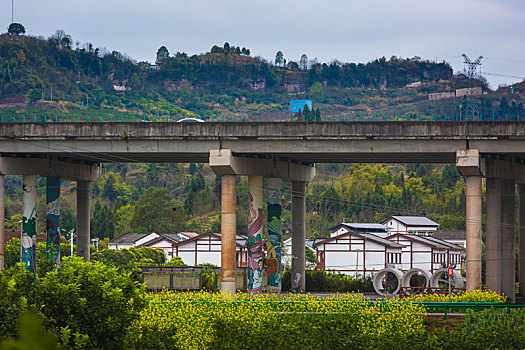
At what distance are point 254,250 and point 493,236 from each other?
58.5 ft

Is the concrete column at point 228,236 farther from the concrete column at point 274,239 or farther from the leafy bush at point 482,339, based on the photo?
the leafy bush at point 482,339

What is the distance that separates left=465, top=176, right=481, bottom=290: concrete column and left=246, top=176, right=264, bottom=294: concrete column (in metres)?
15.5

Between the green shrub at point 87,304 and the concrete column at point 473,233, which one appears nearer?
the green shrub at point 87,304

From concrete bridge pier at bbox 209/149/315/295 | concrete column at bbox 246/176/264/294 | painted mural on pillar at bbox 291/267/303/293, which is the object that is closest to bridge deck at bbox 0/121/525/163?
concrete bridge pier at bbox 209/149/315/295

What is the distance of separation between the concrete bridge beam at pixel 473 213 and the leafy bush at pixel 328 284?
56.2 feet

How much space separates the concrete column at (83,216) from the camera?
2502 inches

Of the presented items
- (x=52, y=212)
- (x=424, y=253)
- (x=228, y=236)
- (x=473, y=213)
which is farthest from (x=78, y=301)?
(x=424, y=253)

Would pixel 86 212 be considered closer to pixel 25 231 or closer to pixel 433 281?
pixel 25 231

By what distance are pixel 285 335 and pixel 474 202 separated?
25234mm

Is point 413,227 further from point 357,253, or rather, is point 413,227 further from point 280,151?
point 280,151

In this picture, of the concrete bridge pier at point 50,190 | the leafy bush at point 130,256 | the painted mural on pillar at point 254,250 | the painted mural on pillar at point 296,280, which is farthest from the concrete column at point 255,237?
the leafy bush at point 130,256

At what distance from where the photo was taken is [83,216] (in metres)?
64.2

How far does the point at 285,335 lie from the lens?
27.4 m

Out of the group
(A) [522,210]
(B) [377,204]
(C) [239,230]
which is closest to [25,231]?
(A) [522,210]
